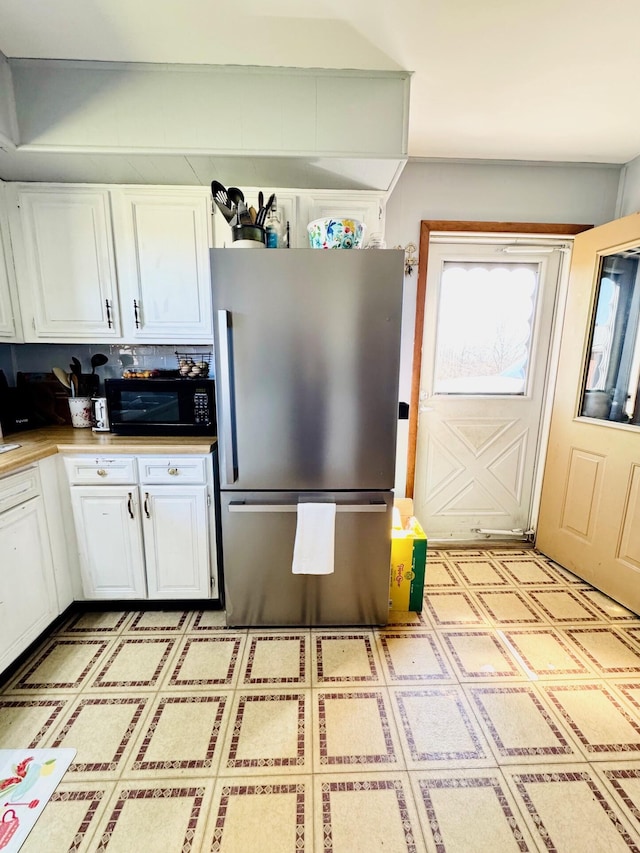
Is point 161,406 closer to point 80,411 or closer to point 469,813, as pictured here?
point 80,411

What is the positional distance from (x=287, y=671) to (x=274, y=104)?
2.46m

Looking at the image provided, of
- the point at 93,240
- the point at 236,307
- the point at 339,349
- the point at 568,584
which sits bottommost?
the point at 568,584

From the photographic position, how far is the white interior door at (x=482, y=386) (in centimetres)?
248

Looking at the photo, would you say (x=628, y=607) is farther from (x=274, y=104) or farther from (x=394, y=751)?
(x=274, y=104)

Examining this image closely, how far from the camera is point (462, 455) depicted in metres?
2.68

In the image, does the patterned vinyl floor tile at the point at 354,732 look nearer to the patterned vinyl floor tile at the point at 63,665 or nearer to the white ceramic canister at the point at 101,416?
the patterned vinyl floor tile at the point at 63,665

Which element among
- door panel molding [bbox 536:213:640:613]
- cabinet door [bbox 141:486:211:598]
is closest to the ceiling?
door panel molding [bbox 536:213:640:613]

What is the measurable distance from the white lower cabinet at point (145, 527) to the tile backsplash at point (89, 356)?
0.73 metres

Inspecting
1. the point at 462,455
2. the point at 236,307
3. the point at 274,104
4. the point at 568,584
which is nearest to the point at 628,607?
the point at 568,584

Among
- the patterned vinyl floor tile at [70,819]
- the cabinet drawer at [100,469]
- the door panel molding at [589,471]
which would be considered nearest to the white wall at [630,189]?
the door panel molding at [589,471]

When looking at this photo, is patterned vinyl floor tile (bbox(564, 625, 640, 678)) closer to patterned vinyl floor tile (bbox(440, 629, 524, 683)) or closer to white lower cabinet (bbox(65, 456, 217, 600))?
patterned vinyl floor tile (bbox(440, 629, 524, 683))

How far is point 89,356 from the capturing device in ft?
7.53

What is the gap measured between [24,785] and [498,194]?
3489 millimetres

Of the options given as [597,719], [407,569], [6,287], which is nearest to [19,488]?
[6,287]
